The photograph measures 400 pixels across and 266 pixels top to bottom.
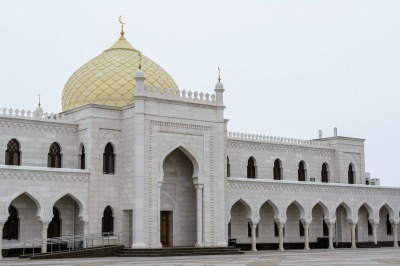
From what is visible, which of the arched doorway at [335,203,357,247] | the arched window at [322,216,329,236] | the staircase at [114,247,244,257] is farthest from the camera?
the arched window at [322,216,329,236]

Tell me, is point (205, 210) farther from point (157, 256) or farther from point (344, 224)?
point (344, 224)

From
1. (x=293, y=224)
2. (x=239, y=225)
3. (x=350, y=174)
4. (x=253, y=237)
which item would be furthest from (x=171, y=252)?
(x=350, y=174)

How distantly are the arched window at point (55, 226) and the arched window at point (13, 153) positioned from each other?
2766 millimetres

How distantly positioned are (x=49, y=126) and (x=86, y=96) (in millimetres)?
2761

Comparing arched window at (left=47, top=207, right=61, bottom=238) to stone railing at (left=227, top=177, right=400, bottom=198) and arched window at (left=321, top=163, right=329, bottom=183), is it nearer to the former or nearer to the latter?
stone railing at (left=227, top=177, right=400, bottom=198)

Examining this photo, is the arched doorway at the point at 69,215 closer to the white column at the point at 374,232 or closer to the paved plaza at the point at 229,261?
the paved plaza at the point at 229,261

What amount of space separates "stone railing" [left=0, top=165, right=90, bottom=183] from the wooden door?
169 inches

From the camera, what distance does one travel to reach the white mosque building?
28.1m

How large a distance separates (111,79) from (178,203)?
6.68 metres

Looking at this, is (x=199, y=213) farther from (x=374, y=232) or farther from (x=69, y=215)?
(x=374, y=232)

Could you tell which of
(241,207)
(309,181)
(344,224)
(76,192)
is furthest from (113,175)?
(344,224)

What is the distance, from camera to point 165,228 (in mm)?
30969

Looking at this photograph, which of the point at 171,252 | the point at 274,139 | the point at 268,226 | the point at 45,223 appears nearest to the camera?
the point at 45,223

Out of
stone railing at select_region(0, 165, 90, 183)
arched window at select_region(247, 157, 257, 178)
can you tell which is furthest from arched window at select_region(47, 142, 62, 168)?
arched window at select_region(247, 157, 257, 178)
